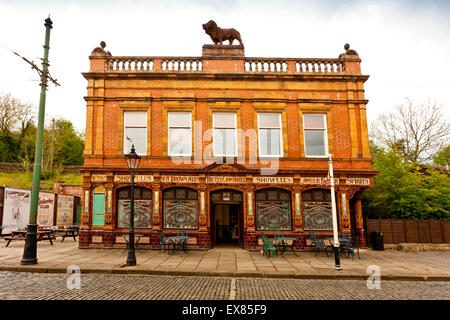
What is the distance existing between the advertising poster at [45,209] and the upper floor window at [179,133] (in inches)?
504

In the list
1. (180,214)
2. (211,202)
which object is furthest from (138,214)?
(211,202)

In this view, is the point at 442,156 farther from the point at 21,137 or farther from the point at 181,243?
the point at 21,137

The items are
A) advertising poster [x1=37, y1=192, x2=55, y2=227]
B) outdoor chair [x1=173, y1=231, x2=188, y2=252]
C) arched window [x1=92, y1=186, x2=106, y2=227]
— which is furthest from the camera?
advertising poster [x1=37, y1=192, x2=55, y2=227]

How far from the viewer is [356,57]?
15516mm

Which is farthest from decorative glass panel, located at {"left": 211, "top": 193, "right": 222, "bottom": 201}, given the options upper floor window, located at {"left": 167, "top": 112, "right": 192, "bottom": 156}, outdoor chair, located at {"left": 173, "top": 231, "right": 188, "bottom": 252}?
upper floor window, located at {"left": 167, "top": 112, "right": 192, "bottom": 156}

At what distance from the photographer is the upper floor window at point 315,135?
1503 centimetres

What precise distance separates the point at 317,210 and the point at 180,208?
7.13m

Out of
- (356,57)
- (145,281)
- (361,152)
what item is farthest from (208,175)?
(356,57)

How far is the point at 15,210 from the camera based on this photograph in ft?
63.7

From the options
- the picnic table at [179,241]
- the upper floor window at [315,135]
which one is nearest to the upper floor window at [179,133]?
the picnic table at [179,241]

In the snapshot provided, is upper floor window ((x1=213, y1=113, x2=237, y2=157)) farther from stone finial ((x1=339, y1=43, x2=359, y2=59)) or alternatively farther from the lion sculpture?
stone finial ((x1=339, y1=43, x2=359, y2=59))

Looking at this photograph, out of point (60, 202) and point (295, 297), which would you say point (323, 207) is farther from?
point (60, 202)

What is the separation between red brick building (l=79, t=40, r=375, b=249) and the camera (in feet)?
46.7

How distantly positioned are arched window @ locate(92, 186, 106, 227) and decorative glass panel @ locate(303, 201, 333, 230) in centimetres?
1039
